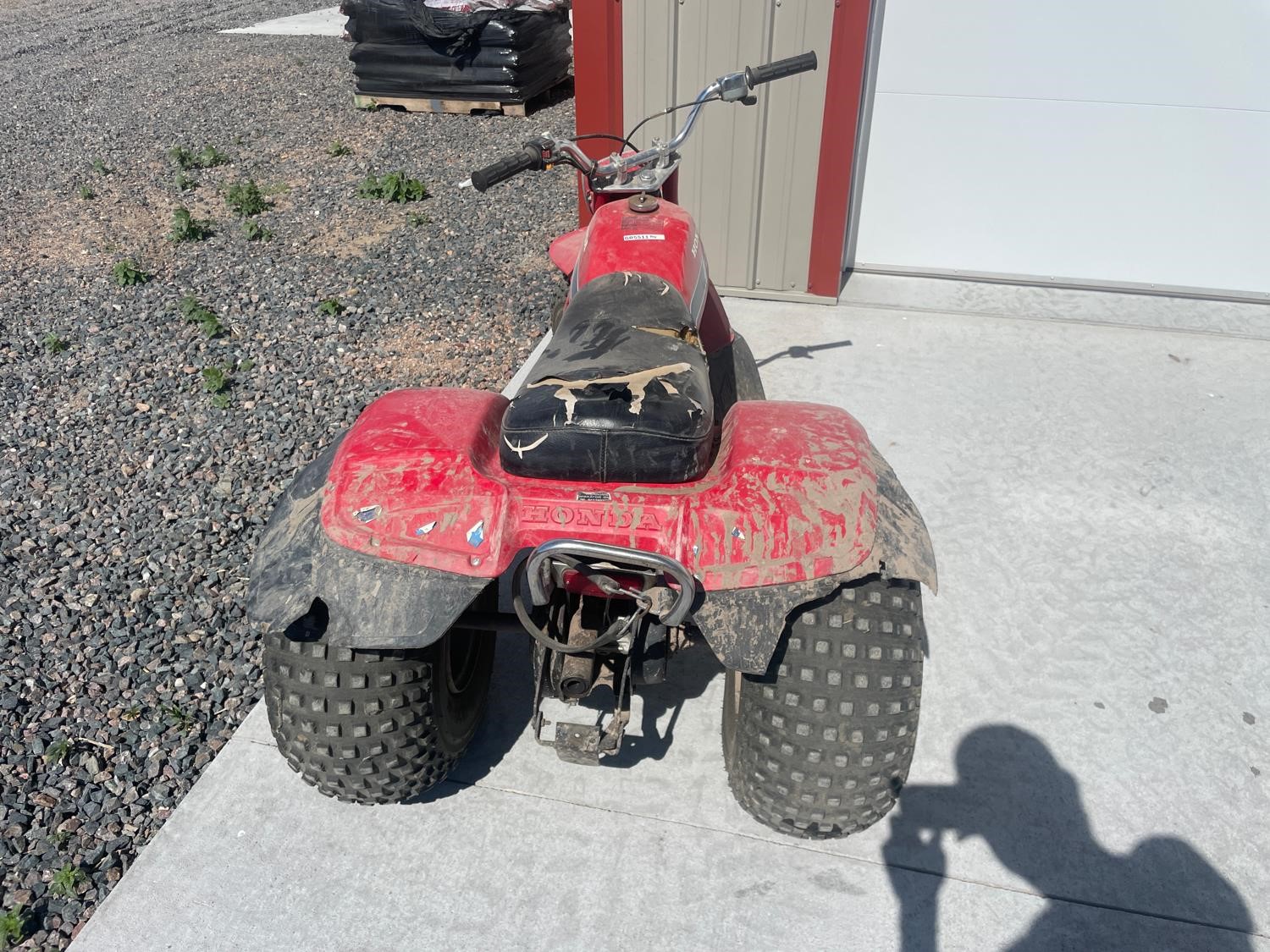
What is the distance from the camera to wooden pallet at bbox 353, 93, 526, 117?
8680mm

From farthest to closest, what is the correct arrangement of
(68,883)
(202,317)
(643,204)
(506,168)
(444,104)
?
(444,104) → (202,317) → (643,204) → (506,168) → (68,883)

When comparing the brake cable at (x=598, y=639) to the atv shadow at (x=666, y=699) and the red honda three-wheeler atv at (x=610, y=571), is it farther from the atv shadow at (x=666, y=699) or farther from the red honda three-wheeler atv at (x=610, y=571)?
the atv shadow at (x=666, y=699)

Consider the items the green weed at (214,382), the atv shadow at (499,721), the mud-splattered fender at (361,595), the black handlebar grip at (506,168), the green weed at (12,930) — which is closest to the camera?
the mud-splattered fender at (361,595)

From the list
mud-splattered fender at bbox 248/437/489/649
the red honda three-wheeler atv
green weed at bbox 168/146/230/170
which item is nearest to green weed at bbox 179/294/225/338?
green weed at bbox 168/146/230/170

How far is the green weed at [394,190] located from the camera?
6.84 m

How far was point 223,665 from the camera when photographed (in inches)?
118

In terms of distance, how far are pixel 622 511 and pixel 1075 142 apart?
4.30 m

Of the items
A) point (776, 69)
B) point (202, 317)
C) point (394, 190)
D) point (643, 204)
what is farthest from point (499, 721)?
point (394, 190)

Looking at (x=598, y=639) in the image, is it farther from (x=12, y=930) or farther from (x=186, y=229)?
(x=186, y=229)

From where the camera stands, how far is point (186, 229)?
614cm

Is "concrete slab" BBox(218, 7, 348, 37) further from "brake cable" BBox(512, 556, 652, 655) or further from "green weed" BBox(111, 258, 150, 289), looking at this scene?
"brake cable" BBox(512, 556, 652, 655)

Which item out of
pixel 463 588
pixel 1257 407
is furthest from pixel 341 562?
pixel 1257 407

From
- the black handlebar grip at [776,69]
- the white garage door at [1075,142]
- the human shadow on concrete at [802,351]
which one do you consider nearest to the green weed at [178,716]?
the black handlebar grip at [776,69]

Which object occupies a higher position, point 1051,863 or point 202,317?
point 202,317
